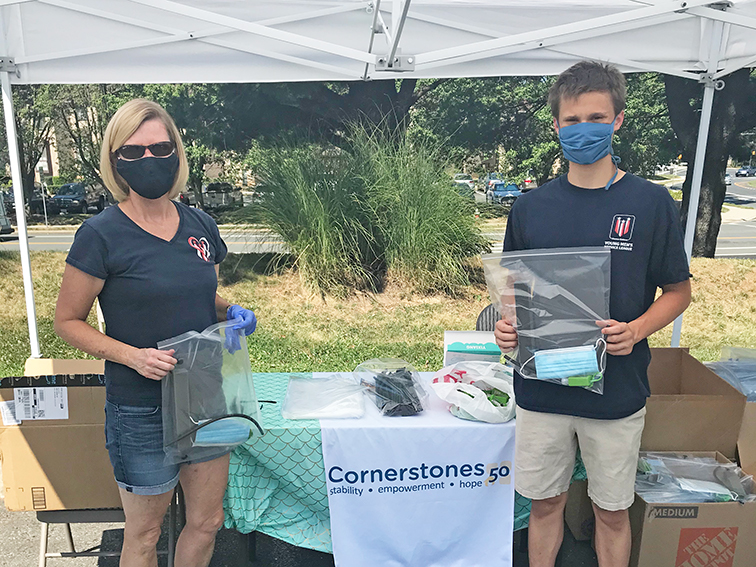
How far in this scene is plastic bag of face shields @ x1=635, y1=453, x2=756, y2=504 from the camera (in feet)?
7.11

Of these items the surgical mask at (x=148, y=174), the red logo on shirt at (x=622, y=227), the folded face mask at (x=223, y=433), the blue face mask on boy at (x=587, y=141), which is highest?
the blue face mask on boy at (x=587, y=141)

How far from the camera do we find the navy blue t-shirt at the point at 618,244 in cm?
168

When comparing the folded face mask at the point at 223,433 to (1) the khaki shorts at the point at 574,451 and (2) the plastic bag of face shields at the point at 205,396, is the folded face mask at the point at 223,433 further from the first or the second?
(1) the khaki shorts at the point at 574,451

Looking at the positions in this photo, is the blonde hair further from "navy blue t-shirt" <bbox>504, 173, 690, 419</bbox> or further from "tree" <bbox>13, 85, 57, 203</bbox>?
"tree" <bbox>13, 85, 57, 203</bbox>

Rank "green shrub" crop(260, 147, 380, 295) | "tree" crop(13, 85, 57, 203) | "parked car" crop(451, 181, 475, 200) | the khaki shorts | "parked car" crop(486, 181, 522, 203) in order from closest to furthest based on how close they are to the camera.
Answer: the khaki shorts < "green shrub" crop(260, 147, 380, 295) < "parked car" crop(451, 181, 475, 200) < "parked car" crop(486, 181, 522, 203) < "tree" crop(13, 85, 57, 203)

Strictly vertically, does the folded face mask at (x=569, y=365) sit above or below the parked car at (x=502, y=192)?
below

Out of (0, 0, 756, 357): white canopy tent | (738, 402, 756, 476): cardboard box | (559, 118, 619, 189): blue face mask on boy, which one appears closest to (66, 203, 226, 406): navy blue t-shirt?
(559, 118, 619, 189): blue face mask on boy

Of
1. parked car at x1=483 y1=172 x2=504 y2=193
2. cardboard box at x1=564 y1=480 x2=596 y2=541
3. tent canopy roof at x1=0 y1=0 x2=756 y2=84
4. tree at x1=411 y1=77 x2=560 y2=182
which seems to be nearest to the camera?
cardboard box at x1=564 y1=480 x2=596 y2=541

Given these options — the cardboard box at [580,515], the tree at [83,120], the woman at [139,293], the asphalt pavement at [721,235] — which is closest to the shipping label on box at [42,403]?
the woman at [139,293]


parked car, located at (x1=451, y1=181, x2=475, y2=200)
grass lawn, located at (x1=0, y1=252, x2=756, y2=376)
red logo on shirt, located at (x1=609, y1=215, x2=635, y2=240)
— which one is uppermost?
red logo on shirt, located at (x1=609, y1=215, x2=635, y2=240)

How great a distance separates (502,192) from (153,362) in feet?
26.3

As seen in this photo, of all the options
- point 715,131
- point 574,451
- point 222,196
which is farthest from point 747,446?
point 222,196

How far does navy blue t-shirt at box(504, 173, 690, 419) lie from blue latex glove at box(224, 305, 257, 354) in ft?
2.96

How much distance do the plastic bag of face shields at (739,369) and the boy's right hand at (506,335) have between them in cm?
135
